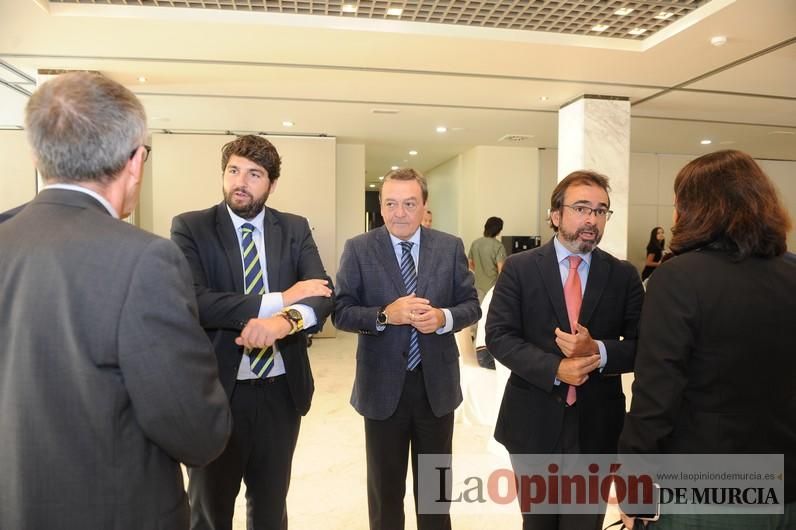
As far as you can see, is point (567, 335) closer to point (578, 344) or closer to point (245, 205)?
point (578, 344)

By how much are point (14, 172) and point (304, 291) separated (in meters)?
9.10

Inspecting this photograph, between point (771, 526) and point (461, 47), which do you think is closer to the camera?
point (771, 526)

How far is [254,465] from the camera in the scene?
2.15 meters

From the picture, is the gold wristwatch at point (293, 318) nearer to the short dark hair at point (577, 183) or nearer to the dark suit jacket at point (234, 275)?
the dark suit jacket at point (234, 275)

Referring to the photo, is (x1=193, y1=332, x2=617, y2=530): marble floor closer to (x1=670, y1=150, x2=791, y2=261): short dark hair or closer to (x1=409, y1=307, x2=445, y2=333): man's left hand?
(x1=409, y1=307, x2=445, y2=333): man's left hand

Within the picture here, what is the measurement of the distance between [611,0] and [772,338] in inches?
132

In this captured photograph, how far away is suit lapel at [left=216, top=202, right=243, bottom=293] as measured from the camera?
2109mm

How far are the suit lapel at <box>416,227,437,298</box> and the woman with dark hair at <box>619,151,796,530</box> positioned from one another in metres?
1.08

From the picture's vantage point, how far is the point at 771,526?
1436 mm

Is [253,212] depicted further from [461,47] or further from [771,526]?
[461,47]

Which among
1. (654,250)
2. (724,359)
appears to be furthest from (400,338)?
(654,250)

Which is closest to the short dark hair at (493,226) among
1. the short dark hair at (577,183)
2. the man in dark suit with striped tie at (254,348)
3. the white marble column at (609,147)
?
the white marble column at (609,147)

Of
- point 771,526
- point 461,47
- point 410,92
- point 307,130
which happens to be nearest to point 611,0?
point 461,47

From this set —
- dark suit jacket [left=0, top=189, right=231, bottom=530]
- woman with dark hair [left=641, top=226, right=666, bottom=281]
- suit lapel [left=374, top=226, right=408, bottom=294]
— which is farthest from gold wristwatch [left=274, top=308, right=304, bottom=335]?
woman with dark hair [left=641, top=226, right=666, bottom=281]
